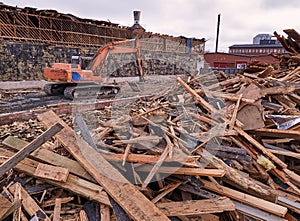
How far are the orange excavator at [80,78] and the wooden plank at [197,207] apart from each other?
324 inches

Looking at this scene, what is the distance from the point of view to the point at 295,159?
414 cm

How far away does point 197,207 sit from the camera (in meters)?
2.96

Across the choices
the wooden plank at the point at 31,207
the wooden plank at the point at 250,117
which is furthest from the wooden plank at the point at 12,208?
the wooden plank at the point at 250,117

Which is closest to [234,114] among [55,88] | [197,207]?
[197,207]

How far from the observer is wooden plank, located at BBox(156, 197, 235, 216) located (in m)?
2.91

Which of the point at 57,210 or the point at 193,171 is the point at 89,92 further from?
the point at 193,171

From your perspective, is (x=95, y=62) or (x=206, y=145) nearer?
(x=206, y=145)

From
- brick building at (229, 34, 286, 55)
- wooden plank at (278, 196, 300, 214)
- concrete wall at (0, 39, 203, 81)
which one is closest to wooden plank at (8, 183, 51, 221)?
wooden plank at (278, 196, 300, 214)

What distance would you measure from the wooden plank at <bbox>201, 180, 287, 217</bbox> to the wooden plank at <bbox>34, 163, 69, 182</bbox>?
1.79 m

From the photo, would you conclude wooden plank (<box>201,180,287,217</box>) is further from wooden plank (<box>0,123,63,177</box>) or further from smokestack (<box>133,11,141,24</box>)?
smokestack (<box>133,11,141,24</box>)

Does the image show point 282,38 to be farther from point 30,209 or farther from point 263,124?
point 30,209

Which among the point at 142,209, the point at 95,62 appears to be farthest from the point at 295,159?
the point at 95,62

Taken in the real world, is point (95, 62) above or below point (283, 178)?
above

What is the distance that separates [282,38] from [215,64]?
20.0 meters
